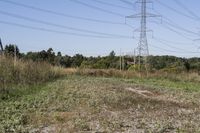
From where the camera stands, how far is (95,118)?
421 inches

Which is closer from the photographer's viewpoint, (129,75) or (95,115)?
(95,115)

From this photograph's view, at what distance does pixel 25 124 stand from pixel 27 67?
13380mm

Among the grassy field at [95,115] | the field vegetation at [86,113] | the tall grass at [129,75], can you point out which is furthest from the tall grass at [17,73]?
the tall grass at [129,75]

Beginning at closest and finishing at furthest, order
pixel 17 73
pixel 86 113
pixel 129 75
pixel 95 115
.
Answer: pixel 95 115 → pixel 86 113 → pixel 17 73 → pixel 129 75

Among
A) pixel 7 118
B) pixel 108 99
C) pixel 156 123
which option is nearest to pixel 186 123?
pixel 156 123

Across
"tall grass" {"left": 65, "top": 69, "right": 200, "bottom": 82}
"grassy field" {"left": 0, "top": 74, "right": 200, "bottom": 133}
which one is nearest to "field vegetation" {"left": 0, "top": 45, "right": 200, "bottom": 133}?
"grassy field" {"left": 0, "top": 74, "right": 200, "bottom": 133}

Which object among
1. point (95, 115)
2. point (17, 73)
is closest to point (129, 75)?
point (17, 73)

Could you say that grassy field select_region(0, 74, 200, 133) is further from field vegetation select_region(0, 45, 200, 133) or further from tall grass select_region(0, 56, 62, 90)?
tall grass select_region(0, 56, 62, 90)

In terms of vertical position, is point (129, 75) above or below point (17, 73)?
below

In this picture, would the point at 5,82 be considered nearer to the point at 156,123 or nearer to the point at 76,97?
the point at 76,97

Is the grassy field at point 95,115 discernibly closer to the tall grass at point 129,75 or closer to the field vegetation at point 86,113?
the field vegetation at point 86,113

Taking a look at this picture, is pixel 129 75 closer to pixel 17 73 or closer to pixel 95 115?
pixel 17 73

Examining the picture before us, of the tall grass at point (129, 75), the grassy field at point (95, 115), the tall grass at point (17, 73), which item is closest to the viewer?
the grassy field at point (95, 115)

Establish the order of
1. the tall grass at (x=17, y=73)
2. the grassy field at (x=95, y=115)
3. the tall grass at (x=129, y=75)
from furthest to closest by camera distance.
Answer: the tall grass at (x=129, y=75) < the tall grass at (x=17, y=73) < the grassy field at (x=95, y=115)
